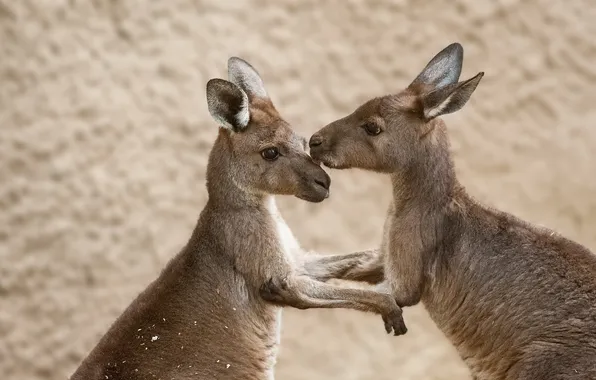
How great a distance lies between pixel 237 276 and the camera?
4.64m

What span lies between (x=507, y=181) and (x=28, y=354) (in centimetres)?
354

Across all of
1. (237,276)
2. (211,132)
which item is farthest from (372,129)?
(211,132)

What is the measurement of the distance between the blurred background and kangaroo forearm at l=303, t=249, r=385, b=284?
2234mm

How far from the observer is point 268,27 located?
7168 millimetres

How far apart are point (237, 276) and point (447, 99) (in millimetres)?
1213

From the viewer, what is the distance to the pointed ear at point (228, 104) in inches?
172

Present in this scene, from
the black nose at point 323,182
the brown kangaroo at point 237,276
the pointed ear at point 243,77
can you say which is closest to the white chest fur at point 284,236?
the brown kangaroo at point 237,276

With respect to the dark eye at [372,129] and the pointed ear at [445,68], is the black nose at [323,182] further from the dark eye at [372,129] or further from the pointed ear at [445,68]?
the pointed ear at [445,68]

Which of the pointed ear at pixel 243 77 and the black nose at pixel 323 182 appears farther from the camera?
the pointed ear at pixel 243 77

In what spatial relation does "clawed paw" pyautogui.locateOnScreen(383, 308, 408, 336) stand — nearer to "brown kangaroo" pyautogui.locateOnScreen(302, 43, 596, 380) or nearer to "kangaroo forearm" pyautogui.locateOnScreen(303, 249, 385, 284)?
"brown kangaroo" pyautogui.locateOnScreen(302, 43, 596, 380)

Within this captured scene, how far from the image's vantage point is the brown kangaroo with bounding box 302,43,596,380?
14.4 feet

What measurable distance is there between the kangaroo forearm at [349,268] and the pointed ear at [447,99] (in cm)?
73

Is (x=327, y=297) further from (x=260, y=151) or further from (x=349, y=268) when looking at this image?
(x=260, y=151)

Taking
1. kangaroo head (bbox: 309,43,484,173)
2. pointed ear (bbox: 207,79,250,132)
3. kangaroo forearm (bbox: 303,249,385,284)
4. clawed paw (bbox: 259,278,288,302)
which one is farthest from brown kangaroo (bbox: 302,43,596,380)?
clawed paw (bbox: 259,278,288,302)
